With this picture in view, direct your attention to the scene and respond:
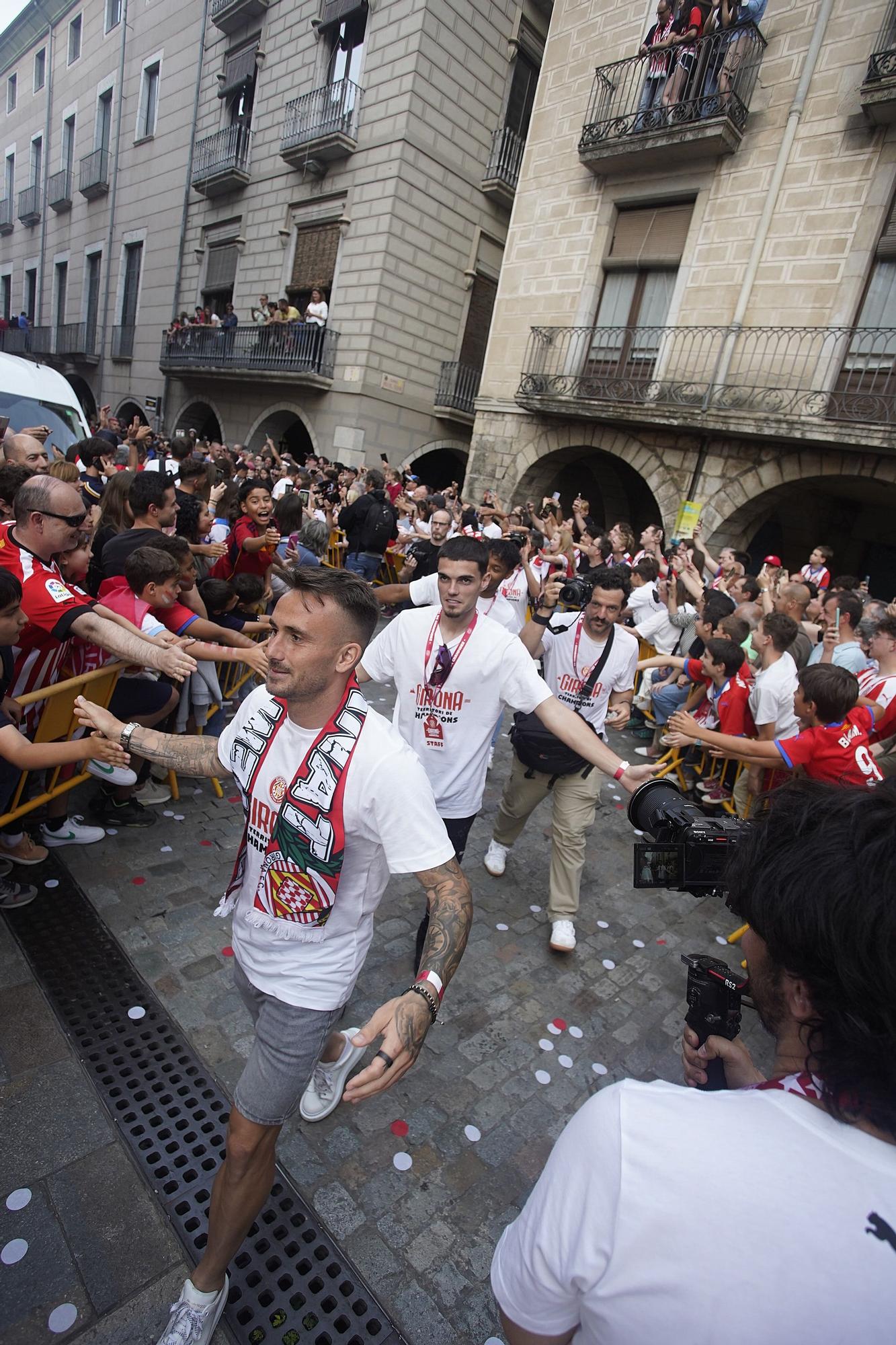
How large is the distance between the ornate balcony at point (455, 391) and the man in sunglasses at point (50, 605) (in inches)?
626

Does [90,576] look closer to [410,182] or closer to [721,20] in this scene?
[721,20]

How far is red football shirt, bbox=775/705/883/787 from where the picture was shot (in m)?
3.66

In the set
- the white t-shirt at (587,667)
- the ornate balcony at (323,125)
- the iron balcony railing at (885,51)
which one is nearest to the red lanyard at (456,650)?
the white t-shirt at (587,667)

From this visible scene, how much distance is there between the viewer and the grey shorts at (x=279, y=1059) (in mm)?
1753

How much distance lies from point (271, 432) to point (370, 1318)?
65.4 ft

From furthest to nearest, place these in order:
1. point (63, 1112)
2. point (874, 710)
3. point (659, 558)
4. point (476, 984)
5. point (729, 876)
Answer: point (659, 558) < point (874, 710) < point (476, 984) < point (63, 1112) < point (729, 876)

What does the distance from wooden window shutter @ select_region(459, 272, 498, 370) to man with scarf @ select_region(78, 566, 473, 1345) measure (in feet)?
58.8

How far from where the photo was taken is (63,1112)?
7.58 ft

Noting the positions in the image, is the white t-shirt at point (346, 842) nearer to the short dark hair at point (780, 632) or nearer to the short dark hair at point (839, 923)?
the short dark hair at point (839, 923)

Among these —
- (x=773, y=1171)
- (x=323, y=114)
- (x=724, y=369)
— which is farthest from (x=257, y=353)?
(x=773, y=1171)

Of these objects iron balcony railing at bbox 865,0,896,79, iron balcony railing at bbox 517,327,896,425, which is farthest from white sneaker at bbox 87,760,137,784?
iron balcony railing at bbox 865,0,896,79

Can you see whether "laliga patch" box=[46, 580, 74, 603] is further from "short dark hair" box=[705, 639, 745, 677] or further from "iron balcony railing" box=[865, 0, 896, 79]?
"iron balcony railing" box=[865, 0, 896, 79]

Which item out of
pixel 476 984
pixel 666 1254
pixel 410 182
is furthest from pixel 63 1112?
pixel 410 182

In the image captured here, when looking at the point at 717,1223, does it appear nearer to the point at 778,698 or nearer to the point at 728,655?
the point at 778,698
